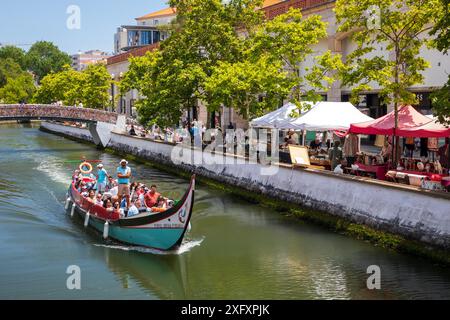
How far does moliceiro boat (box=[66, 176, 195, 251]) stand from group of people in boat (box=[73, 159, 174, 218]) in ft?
1.23

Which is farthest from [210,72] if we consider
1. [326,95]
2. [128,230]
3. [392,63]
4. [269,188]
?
[128,230]

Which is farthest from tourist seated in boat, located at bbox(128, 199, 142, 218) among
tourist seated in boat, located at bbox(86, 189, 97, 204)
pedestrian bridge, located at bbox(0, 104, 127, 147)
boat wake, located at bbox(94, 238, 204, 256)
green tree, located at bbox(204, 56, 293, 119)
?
pedestrian bridge, located at bbox(0, 104, 127, 147)

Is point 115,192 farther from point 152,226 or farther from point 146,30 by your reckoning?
point 146,30

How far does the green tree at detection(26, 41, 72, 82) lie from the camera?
173375 mm

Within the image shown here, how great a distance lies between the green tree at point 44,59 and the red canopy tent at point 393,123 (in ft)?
514

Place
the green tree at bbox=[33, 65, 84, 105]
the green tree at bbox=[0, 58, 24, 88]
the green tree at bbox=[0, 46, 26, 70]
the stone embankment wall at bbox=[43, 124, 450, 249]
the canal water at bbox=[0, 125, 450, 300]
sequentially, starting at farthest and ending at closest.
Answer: the green tree at bbox=[0, 46, 26, 70]
the green tree at bbox=[0, 58, 24, 88]
the green tree at bbox=[33, 65, 84, 105]
the stone embankment wall at bbox=[43, 124, 450, 249]
the canal water at bbox=[0, 125, 450, 300]

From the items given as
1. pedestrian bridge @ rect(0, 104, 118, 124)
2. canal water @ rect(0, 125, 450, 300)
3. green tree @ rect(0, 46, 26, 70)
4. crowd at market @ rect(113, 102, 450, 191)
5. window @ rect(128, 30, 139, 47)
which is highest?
green tree @ rect(0, 46, 26, 70)

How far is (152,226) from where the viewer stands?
18.8m

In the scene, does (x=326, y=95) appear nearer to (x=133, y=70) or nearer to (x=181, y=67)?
(x=181, y=67)

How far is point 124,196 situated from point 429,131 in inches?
429

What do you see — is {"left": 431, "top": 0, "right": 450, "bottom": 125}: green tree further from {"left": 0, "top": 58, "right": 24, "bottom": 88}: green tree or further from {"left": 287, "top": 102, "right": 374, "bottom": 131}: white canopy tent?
{"left": 0, "top": 58, "right": 24, "bottom": 88}: green tree

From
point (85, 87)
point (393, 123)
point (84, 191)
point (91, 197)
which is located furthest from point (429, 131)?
point (85, 87)

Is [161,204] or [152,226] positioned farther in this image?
[161,204]

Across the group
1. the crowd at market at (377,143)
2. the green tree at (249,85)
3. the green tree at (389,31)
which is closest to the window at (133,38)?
the green tree at (249,85)
